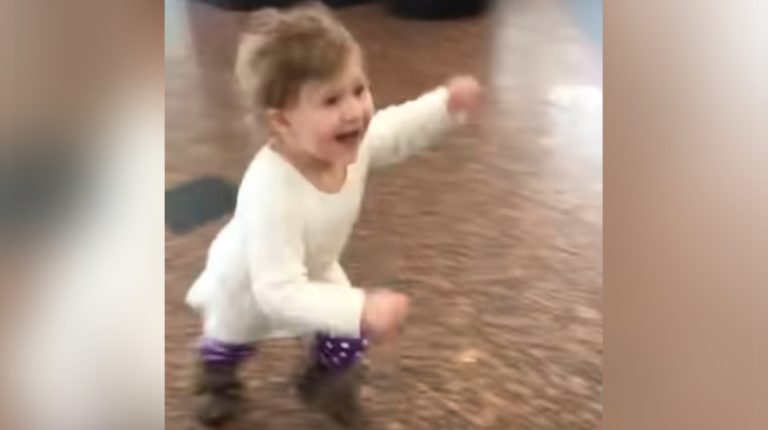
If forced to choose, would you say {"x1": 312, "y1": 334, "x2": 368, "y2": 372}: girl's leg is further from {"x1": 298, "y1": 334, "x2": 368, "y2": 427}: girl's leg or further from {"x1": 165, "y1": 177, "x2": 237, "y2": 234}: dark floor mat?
{"x1": 165, "y1": 177, "x2": 237, "y2": 234}: dark floor mat

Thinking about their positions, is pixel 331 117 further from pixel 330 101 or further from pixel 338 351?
pixel 338 351

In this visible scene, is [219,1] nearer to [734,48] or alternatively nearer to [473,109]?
[473,109]

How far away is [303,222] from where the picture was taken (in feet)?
3.11

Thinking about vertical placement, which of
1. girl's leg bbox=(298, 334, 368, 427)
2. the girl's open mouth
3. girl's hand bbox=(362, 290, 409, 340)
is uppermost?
the girl's open mouth

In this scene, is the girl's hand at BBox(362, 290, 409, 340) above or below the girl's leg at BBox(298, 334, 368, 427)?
above

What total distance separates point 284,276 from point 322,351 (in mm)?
72

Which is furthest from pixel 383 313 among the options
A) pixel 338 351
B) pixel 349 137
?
pixel 349 137

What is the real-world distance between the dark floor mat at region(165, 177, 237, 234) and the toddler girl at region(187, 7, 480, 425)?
1 centimetres

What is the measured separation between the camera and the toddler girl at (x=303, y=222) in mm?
939

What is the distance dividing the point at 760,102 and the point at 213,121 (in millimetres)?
512

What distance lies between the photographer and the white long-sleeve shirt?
0.94 metres

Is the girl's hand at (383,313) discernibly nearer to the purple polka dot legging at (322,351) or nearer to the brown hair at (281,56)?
the purple polka dot legging at (322,351)

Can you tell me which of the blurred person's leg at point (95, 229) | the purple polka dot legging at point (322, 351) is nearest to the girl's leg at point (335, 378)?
the purple polka dot legging at point (322, 351)

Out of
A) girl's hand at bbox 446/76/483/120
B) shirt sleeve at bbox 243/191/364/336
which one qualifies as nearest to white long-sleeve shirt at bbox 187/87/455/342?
shirt sleeve at bbox 243/191/364/336
